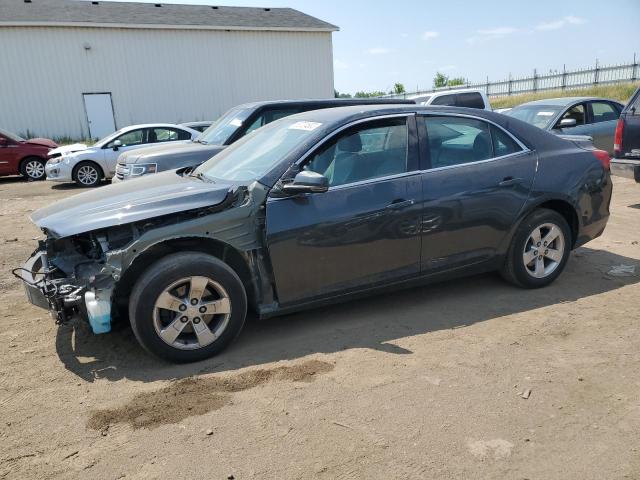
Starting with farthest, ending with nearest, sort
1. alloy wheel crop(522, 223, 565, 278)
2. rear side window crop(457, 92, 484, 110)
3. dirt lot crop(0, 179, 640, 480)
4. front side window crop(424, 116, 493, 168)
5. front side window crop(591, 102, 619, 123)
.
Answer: rear side window crop(457, 92, 484, 110)
front side window crop(591, 102, 619, 123)
alloy wheel crop(522, 223, 565, 278)
front side window crop(424, 116, 493, 168)
dirt lot crop(0, 179, 640, 480)

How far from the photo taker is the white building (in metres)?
23.3

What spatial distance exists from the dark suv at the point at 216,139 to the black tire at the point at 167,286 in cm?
393

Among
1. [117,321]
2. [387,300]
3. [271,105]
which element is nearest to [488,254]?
[387,300]

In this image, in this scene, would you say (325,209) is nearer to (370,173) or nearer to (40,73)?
(370,173)

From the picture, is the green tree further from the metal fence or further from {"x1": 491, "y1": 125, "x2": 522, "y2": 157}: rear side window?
{"x1": 491, "y1": 125, "x2": 522, "y2": 157}: rear side window

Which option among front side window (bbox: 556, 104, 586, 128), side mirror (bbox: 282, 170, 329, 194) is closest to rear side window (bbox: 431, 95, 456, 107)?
front side window (bbox: 556, 104, 586, 128)

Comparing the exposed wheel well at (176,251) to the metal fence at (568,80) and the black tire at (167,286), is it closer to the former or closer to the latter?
the black tire at (167,286)

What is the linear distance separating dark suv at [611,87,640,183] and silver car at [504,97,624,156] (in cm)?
193

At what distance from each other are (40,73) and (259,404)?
81.8ft

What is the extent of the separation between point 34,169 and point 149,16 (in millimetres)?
14040

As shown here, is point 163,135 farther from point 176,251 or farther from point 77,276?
point 176,251

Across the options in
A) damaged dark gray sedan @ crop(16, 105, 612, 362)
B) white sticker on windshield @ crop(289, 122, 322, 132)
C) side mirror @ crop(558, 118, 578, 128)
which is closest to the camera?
damaged dark gray sedan @ crop(16, 105, 612, 362)

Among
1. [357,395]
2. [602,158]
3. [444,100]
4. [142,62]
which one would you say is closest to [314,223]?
[357,395]

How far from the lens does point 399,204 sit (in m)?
4.16
